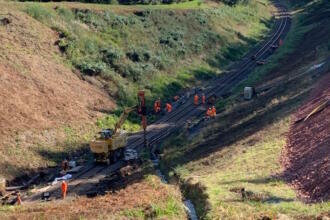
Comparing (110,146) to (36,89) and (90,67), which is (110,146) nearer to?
(36,89)

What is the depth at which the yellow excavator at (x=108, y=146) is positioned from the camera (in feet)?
145

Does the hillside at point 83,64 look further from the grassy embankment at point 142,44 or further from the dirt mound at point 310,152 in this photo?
the dirt mound at point 310,152

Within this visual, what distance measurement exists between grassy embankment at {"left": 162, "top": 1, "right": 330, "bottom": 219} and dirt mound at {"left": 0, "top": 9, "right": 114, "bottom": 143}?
876 cm

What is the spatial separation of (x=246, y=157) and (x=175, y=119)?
2014cm

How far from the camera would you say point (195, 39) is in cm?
8125

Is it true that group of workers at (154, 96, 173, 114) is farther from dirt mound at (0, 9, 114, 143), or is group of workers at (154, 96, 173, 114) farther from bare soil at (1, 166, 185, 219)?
bare soil at (1, 166, 185, 219)

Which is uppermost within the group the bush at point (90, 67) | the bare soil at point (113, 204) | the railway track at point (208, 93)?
the bush at point (90, 67)

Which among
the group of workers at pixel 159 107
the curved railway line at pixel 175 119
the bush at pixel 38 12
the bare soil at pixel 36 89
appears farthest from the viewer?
the bush at pixel 38 12

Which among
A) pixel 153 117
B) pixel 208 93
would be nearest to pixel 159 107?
pixel 153 117

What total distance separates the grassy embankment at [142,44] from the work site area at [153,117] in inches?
6.8

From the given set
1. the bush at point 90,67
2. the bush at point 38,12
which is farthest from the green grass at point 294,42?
the bush at point 38,12

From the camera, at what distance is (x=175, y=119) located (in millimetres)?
56812

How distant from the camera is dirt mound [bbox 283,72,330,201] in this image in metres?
28.5

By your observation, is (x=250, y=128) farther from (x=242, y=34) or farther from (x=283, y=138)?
(x=242, y=34)
